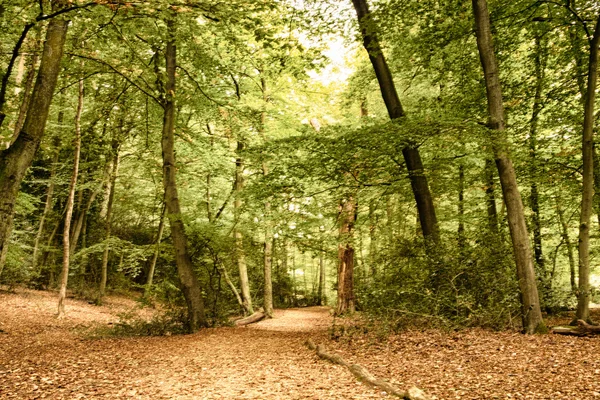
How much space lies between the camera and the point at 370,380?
15.4 feet

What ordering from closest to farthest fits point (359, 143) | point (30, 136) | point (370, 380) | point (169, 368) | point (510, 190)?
1. point (370, 380)
2. point (30, 136)
3. point (169, 368)
4. point (510, 190)
5. point (359, 143)

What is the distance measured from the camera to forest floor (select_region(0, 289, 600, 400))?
4.38 m

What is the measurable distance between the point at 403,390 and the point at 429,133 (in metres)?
4.85

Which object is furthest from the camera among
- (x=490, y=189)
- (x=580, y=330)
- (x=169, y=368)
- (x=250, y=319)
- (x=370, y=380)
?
(x=250, y=319)

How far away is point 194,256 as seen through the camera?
10.0 metres

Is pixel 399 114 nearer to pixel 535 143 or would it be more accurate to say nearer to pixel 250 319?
pixel 535 143

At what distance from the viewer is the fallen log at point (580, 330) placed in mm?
6730

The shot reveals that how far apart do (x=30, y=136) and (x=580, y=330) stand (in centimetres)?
937

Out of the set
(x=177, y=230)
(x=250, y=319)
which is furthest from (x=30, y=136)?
(x=250, y=319)

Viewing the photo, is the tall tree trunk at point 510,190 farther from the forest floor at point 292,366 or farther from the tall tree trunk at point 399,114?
the tall tree trunk at point 399,114

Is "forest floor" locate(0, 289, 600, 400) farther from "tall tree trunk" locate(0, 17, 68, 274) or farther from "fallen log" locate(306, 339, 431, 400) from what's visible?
"tall tree trunk" locate(0, 17, 68, 274)

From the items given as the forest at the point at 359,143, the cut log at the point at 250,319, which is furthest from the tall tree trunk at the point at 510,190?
the cut log at the point at 250,319

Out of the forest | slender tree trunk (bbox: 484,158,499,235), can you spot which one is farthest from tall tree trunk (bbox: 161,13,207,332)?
slender tree trunk (bbox: 484,158,499,235)

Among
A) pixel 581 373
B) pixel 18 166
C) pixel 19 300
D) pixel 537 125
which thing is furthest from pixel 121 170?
pixel 581 373
